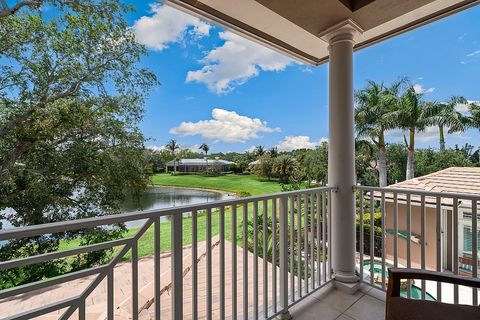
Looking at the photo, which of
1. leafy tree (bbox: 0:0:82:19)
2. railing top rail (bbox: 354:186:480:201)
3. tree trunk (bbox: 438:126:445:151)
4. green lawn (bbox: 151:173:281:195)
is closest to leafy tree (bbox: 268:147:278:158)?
green lawn (bbox: 151:173:281:195)

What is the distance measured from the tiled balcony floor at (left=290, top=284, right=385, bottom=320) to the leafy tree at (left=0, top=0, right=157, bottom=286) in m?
4.37

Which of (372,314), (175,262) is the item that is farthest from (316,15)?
(372,314)

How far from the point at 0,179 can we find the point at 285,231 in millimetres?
6695

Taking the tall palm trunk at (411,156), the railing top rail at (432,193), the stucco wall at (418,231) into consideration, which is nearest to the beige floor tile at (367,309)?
the railing top rail at (432,193)

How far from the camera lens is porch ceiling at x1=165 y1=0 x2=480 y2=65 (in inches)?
79.4

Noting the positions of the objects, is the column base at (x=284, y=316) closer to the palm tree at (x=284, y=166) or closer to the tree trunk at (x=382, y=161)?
the palm tree at (x=284, y=166)

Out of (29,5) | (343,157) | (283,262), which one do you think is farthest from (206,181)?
(29,5)

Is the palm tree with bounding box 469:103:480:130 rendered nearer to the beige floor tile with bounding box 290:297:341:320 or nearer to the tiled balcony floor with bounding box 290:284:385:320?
the tiled balcony floor with bounding box 290:284:385:320

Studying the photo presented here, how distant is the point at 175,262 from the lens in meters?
1.34

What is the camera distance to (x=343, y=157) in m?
2.31

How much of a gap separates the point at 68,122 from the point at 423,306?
7268 mm

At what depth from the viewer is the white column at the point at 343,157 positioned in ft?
7.55

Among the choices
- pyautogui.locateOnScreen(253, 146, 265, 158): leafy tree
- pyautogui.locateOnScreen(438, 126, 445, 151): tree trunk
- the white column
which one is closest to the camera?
the white column

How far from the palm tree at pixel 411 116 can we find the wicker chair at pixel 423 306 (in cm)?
1373
